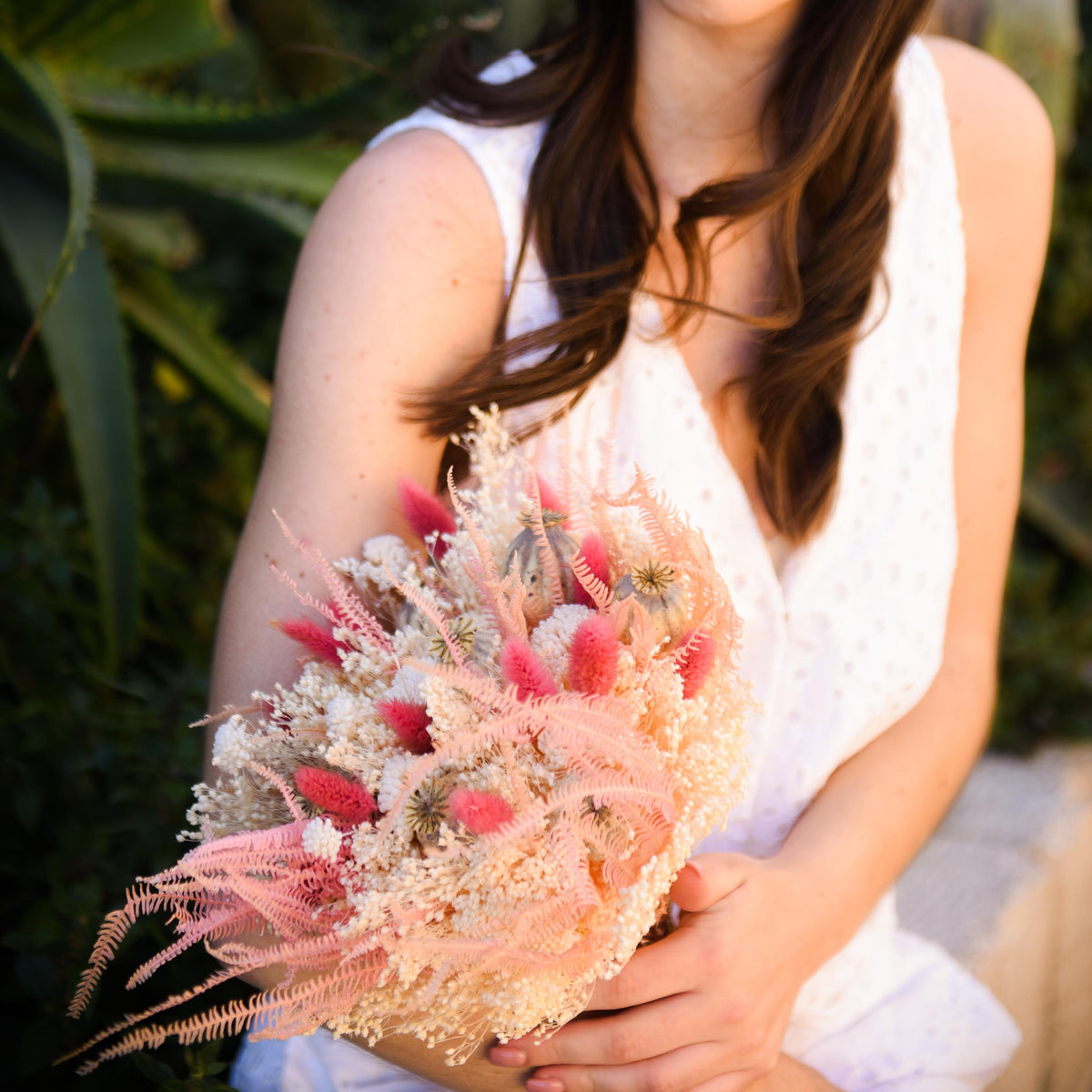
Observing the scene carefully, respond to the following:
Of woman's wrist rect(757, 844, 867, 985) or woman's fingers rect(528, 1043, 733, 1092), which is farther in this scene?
woman's wrist rect(757, 844, 867, 985)

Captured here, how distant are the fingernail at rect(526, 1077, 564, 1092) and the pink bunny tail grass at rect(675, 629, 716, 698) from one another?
0.37 m

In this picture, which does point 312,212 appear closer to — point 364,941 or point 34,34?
point 34,34

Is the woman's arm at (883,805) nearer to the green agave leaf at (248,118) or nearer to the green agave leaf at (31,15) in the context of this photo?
the green agave leaf at (248,118)

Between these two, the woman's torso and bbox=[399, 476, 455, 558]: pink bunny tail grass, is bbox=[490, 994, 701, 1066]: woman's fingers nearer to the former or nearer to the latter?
the woman's torso

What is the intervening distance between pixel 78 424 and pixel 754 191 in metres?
1.07

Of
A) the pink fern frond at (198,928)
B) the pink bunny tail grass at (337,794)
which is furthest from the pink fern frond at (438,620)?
the pink fern frond at (198,928)

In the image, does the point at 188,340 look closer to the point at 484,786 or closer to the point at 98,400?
the point at 98,400

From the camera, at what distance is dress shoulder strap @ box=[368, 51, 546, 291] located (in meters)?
0.99

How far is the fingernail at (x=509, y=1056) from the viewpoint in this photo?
29.5 inches

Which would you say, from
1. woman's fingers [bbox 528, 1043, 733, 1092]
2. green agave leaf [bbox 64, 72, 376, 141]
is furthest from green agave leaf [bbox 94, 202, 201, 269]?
woman's fingers [bbox 528, 1043, 733, 1092]

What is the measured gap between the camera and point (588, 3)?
3.53ft

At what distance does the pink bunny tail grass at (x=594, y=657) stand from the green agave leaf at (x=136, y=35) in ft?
5.72

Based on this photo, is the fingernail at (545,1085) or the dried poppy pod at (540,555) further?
the fingernail at (545,1085)

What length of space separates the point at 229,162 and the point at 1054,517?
7.78 ft
